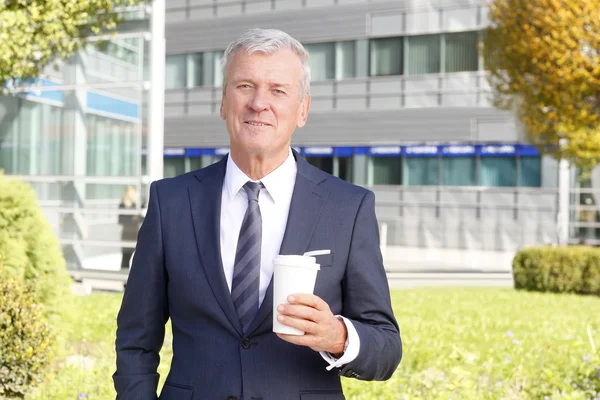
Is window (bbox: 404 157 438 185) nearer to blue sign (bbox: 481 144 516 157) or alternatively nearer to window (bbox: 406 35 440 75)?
blue sign (bbox: 481 144 516 157)

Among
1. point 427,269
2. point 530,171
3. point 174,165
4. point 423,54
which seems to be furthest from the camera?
point 174,165

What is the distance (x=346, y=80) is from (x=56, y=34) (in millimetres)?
19148

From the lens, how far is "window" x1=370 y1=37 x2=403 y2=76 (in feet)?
97.7

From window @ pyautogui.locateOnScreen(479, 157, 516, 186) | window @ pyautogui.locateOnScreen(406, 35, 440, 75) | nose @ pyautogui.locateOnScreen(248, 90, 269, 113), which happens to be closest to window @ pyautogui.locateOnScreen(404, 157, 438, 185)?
window @ pyautogui.locateOnScreen(479, 157, 516, 186)

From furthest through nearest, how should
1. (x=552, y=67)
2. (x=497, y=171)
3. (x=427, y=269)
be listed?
(x=497, y=171) < (x=427, y=269) < (x=552, y=67)

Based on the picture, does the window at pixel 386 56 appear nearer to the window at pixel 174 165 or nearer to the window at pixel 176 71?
the window at pixel 176 71

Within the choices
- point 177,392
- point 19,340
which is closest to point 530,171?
point 19,340

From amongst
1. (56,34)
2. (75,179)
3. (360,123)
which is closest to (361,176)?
(360,123)

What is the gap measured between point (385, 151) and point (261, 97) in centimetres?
2789

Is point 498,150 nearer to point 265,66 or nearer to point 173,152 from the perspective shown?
point 173,152

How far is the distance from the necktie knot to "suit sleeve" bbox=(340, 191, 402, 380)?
1.08ft

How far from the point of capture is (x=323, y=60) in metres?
30.9

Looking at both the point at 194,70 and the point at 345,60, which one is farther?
the point at 194,70

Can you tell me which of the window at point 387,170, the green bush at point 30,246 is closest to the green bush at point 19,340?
the green bush at point 30,246
